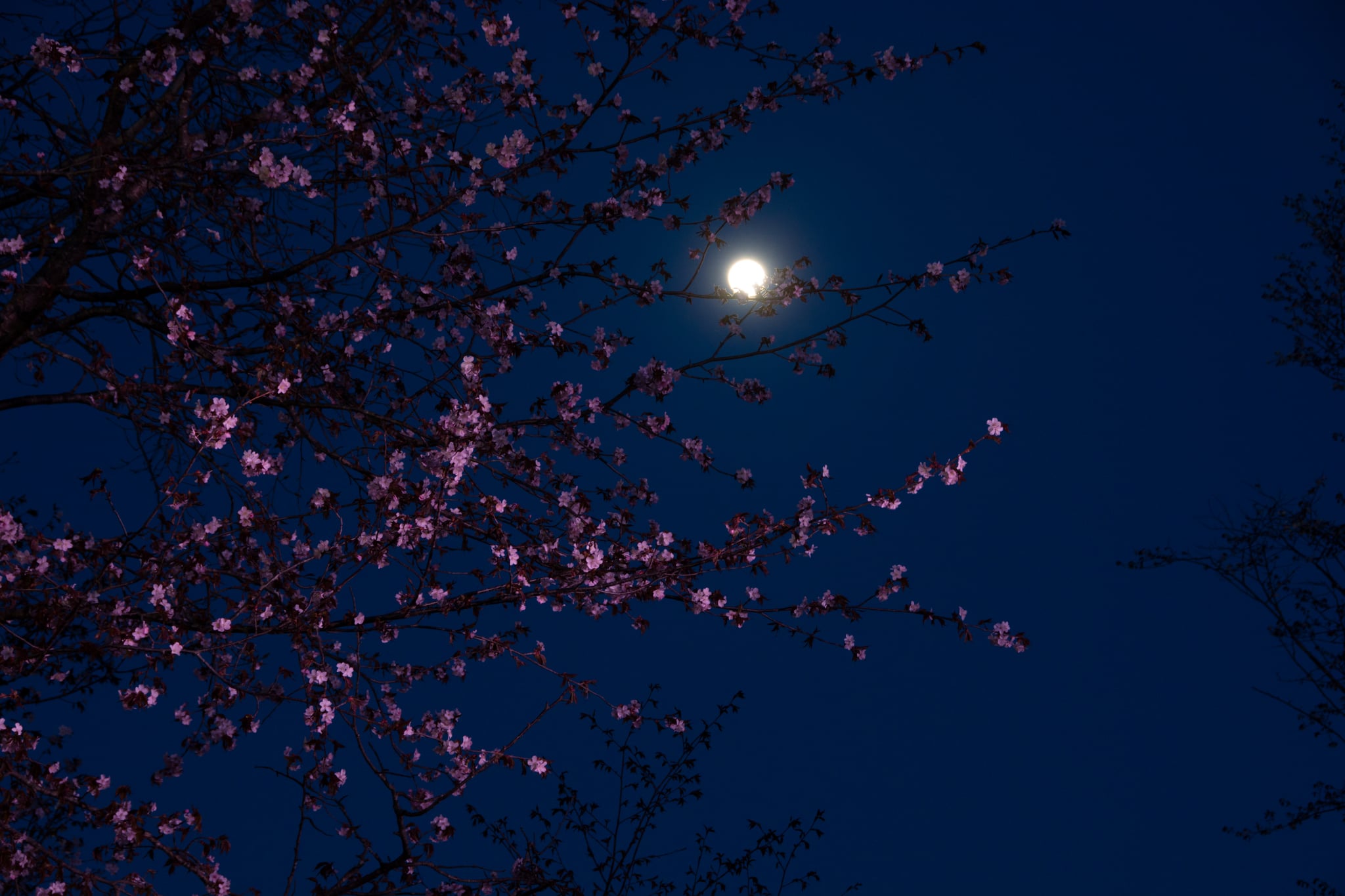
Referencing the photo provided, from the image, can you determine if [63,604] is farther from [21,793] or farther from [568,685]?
[568,685]

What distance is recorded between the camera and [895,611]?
4.18m

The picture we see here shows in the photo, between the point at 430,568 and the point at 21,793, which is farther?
the point at 430,568

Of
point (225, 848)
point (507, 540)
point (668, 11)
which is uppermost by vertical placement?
point (668, 11)

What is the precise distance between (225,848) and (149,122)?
384 centimetres

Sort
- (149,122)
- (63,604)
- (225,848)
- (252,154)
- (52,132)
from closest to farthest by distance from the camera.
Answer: (63,604) < (225,848) < (252,154) < (52,132) < (149,122)

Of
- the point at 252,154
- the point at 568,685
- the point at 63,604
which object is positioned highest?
the point at 252,154

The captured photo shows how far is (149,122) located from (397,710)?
3.58 m

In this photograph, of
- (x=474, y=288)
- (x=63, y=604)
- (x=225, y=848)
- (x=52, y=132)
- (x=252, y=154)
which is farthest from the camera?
(x=474, y=288)

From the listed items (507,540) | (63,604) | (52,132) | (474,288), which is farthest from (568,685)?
(52,132)

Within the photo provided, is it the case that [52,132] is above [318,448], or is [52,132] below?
above

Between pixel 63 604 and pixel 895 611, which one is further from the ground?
pixel 63 604

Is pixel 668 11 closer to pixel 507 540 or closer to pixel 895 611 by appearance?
pixel 507 540

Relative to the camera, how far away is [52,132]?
4.64 meters

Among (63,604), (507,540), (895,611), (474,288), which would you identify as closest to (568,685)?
(507,540)
